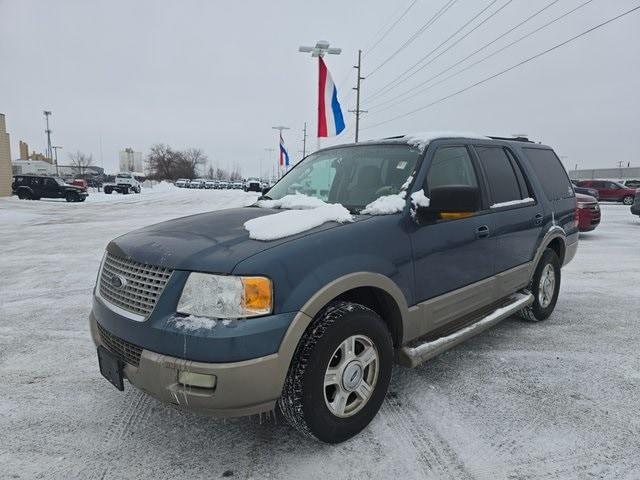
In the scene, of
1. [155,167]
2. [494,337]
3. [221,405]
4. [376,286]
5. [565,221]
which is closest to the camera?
[221,405]

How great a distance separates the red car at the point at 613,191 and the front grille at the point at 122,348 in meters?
33.4

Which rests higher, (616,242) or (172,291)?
(172,291)

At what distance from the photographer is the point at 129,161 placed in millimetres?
144500

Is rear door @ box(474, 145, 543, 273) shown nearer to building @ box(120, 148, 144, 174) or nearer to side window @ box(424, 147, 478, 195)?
side window @ box(424, 147, 478, 195)

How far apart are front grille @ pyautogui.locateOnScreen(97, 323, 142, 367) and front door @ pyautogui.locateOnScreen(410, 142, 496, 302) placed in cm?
179

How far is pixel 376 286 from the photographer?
2.77 metres

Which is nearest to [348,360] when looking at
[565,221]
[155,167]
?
[565,221]

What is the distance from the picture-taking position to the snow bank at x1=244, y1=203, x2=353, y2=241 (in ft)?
8.47

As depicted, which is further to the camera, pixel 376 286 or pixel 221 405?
pixel 376 286

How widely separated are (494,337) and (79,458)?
146 inches

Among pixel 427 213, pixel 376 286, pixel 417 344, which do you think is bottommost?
pixel 417 344

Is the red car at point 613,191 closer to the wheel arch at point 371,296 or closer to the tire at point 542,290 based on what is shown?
the tire at point 542,290

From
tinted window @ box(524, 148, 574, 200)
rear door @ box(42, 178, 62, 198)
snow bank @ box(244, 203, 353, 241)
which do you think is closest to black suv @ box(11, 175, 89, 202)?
rear door @ box(42, 178, 62, 198)

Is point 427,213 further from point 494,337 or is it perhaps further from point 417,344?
point 494,337
